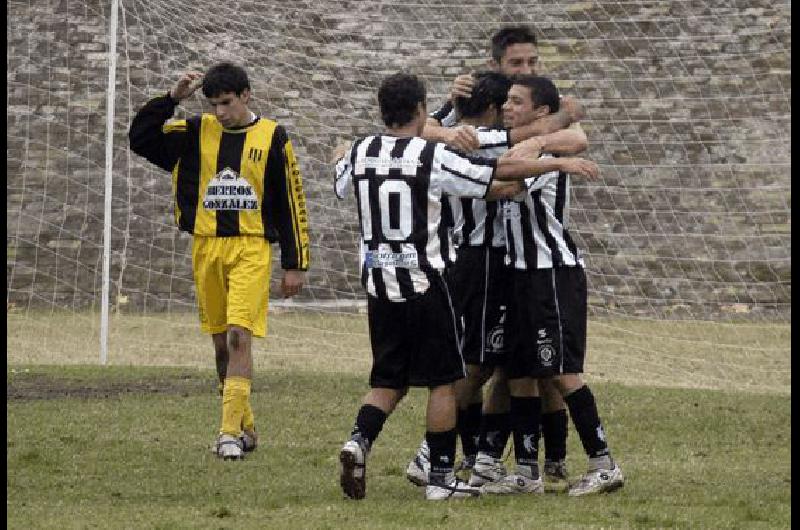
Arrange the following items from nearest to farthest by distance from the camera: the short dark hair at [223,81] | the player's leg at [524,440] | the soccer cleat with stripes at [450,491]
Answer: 1. the soccer cleat with stripes at [450,491]
2. the player's leg at [524,440]
3. the short dark hair at [223,81]

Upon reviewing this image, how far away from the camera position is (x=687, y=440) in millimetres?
10695

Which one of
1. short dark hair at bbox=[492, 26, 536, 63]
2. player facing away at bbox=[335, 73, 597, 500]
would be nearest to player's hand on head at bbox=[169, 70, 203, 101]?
short dark hair at bbox=[492, 26, 536, 63]

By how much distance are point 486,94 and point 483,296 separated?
2.82 ft

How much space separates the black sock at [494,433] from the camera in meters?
8.45

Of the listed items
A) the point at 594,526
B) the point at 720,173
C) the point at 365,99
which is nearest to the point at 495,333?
the point at 594,526

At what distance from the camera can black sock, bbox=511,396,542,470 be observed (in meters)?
8.27

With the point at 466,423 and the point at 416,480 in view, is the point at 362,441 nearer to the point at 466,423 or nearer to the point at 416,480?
the point at 416,480

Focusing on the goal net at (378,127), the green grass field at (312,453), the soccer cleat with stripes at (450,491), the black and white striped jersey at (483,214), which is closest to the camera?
the green grass field at (312,453)

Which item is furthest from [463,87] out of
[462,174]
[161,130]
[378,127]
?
[378,127]

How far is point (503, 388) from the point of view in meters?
8.70

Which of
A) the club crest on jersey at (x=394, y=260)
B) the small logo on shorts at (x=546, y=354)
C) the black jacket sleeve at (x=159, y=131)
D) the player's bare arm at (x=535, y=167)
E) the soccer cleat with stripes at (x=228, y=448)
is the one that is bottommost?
the soccer cleat with stripes at (x=228, y=448)

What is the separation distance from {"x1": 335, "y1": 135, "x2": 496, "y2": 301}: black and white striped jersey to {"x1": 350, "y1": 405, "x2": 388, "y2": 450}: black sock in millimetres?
454

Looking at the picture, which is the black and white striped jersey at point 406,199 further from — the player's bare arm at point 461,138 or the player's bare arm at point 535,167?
the player's bare arm at point 461,138

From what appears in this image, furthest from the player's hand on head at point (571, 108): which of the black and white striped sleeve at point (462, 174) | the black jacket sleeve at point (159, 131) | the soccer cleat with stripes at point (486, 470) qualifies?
the black jacket sleeve at point (159, 131)
